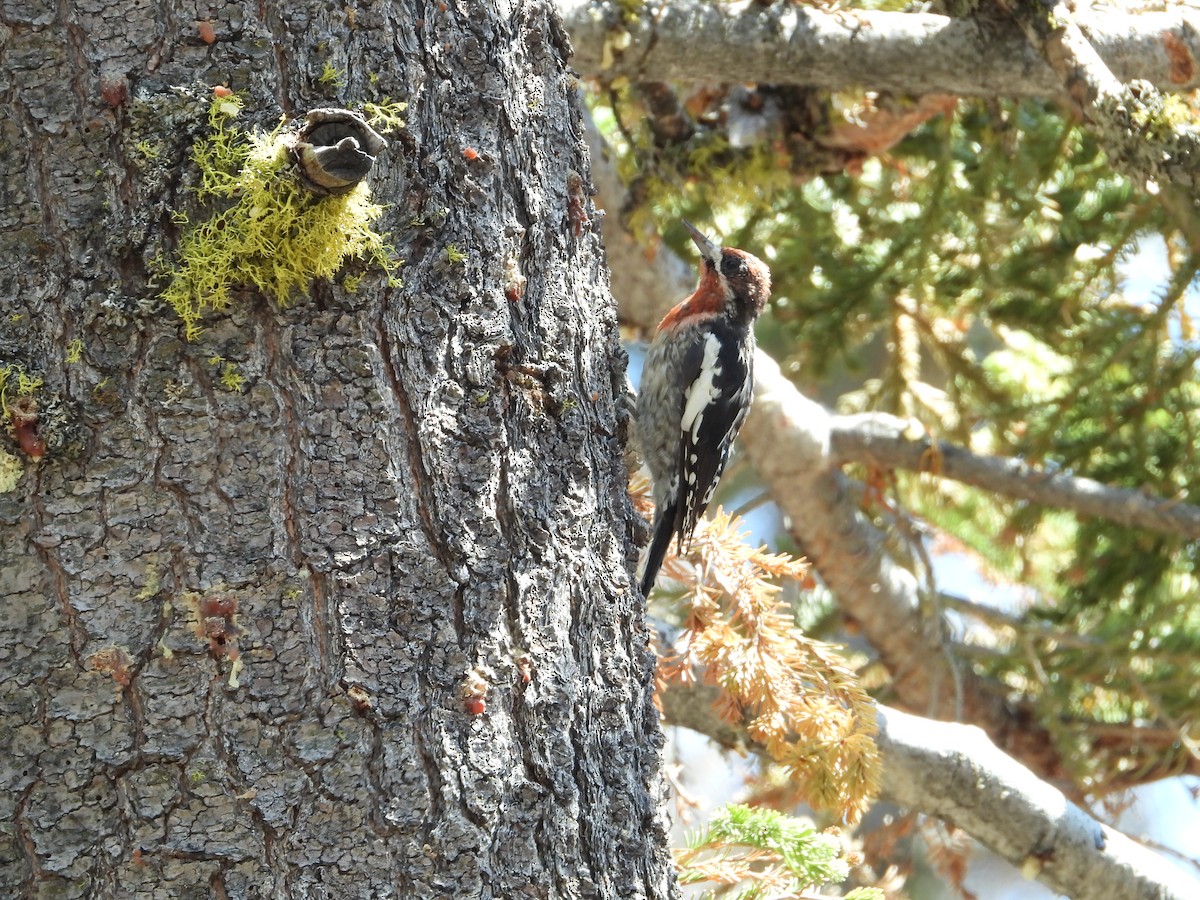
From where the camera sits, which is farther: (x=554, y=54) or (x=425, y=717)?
(x=554, y=54)

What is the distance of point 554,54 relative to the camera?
2.34 metres

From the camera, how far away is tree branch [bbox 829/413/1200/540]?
4.31 metres

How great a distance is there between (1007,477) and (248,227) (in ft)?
11.4

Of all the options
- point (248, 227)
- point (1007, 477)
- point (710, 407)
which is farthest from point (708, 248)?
point (248, 227)

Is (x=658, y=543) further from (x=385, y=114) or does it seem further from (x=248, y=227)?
(x=248, y=227)

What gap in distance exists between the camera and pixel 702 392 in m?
4.30

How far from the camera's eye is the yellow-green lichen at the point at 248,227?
1.79m

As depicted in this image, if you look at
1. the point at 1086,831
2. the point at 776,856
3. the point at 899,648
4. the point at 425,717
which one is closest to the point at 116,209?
the point at 425,717

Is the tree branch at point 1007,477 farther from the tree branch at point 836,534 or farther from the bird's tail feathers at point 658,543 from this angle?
the bird's tail feathers at point 658,543

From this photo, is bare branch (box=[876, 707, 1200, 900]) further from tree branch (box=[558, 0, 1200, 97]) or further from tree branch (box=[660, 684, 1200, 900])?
tree branch (box=[558, 0, 1200, 97])

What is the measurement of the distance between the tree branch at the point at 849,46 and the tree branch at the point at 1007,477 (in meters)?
1.46

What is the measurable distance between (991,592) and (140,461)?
5.82 metres

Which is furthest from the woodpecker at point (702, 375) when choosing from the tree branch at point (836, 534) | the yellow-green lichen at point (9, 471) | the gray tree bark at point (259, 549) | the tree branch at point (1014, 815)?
the yellow-green lichen at point (9, 471)

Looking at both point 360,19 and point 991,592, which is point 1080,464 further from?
point 360,19
